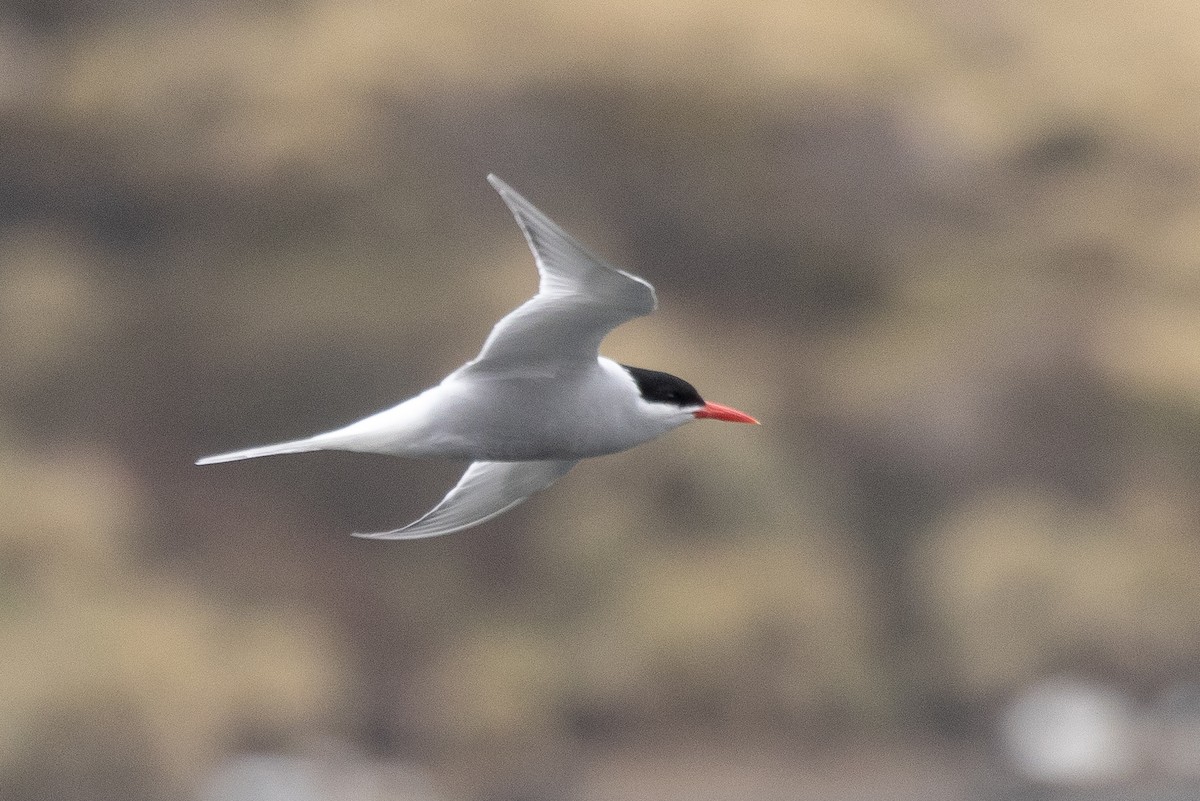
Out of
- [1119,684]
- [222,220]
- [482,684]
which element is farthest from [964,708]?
[222,220]

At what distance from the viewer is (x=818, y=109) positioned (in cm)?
1655

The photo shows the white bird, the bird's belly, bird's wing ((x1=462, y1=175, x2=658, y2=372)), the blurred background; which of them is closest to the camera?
bird's wing ((x1=462, y1=175, x2=658, y2=372))

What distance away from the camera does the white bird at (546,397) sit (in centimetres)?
338

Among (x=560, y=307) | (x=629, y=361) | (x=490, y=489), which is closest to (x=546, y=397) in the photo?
(x=560, y=307)

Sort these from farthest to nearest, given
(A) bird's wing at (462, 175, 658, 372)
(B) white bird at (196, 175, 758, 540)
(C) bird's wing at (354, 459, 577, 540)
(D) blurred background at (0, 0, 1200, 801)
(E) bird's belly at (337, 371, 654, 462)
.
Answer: (D) blurred background at (0, 0, 1200, 801)
(C) bird's wing at (354, 459, 577, 540)
(E) bird's belly at (337, 371, 654, 462)
(B) white bird at (196, 175, 758, 540)
(A) bird's wing at (462, 175, 658, 372)

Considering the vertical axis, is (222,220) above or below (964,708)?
above

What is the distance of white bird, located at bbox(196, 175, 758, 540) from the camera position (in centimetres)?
338

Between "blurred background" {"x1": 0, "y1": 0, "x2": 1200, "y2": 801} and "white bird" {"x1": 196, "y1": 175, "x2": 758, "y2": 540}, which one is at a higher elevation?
"white bird" {"x1": 196, "y1": 175, "x2": 758, "y2": 540}

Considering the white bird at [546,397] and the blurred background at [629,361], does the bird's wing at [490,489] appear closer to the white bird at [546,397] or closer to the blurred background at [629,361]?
the white bird at [546,397]

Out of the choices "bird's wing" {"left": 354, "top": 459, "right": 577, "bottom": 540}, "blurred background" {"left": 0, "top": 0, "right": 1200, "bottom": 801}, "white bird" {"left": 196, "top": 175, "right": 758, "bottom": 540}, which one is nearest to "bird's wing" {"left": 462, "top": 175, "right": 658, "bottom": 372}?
"white bird" {"left": 196, "top": 175, "right": 758, "bottom": 540}

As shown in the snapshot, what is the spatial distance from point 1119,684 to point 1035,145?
18.0 ft

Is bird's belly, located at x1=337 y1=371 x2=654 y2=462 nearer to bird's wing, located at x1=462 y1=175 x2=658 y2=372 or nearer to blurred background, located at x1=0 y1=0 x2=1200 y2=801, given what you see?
bird's wing, located at x1=462 y1=175 x2=658 y2=372

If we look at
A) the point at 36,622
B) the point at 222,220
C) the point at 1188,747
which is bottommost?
the point at 1188,747

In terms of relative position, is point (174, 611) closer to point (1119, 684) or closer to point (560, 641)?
point (560, 641)
